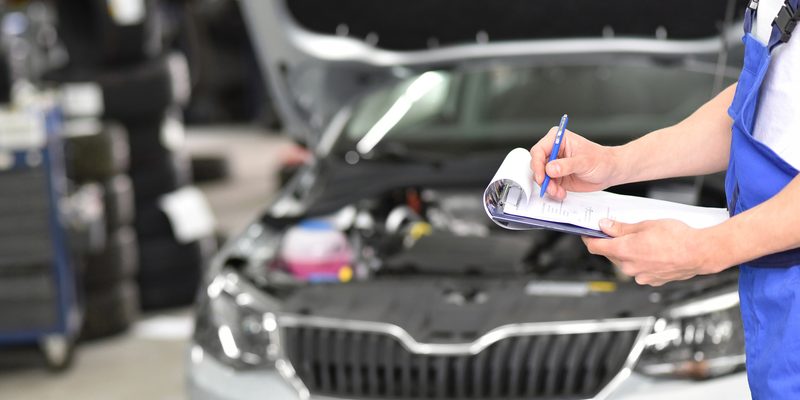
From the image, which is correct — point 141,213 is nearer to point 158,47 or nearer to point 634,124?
point 158,47

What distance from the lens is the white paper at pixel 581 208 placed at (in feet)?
4.15

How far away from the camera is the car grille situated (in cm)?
217

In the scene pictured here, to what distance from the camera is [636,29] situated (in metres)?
2.49

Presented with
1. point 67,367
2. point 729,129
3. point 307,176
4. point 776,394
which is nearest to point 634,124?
point 307,176

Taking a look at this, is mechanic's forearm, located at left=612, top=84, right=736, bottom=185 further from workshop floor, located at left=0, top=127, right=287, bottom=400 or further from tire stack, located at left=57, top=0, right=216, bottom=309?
tire stack, located at left=57, top=0, right=216, bottom=309

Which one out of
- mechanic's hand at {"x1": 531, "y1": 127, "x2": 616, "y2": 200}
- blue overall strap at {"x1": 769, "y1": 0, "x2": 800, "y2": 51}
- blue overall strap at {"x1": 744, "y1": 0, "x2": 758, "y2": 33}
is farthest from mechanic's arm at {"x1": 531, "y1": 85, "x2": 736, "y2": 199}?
blue overall strap at {"x1": 769, "y1": 0, "x2": 800, "y2": 51}

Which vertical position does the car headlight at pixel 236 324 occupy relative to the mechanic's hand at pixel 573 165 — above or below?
below

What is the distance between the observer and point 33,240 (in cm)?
373

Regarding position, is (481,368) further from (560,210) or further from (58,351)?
(58,351)

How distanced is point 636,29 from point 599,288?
64 centimetres

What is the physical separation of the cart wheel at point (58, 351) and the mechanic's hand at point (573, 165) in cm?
293

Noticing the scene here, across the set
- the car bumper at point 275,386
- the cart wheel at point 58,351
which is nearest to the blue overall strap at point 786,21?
the car bumper at point 275,386

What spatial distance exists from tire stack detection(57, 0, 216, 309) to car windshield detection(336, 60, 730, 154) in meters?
1.64

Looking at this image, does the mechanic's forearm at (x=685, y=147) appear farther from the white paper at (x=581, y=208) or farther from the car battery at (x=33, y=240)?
the car battery at (x=33, y=240)
